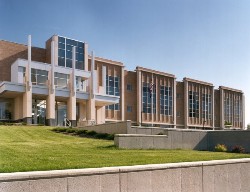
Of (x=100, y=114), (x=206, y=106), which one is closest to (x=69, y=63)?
(x=100, y=114)

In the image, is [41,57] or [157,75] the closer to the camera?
[41,57]

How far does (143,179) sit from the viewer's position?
7762 millimetres

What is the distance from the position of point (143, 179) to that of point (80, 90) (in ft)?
119

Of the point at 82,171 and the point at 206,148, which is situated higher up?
the point at 82,171

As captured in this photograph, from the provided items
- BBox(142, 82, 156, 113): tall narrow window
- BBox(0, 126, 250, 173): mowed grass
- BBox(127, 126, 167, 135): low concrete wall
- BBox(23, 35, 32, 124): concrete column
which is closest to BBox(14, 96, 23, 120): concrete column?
BBox(23, 35, 32, 124): concrete column

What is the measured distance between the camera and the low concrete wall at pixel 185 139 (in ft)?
60.2

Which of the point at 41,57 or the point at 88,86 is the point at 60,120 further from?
the point at 41,57

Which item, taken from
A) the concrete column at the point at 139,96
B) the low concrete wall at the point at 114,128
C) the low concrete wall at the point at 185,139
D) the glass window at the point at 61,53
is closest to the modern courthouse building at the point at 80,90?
the concrete column at the point at 139,96

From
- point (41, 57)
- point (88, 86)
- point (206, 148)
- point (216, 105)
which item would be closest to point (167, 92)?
point (216, 105)

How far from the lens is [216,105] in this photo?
7400cm

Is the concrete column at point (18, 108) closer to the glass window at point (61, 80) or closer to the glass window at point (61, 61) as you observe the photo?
the glass window at point (61, 80)

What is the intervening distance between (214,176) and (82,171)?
465 centimetres

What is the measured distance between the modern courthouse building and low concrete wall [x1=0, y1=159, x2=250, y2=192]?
93.2 feet

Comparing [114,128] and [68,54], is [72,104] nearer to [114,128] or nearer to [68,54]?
[68,54]
